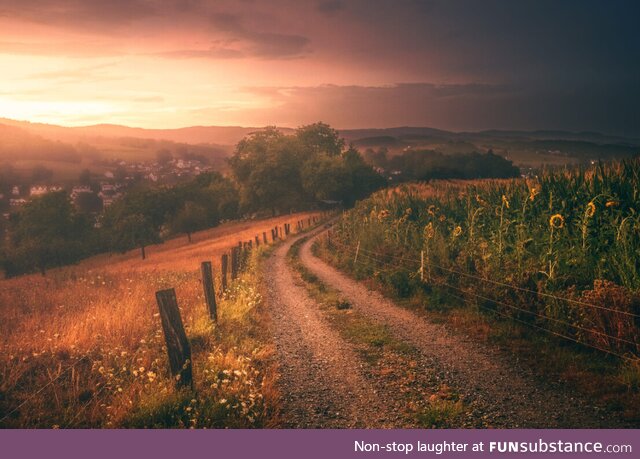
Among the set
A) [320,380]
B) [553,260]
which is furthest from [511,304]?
[320,380]

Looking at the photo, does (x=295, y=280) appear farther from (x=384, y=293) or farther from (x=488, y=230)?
(x=488, y=230)

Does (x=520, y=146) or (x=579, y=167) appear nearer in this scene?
(x=579, y=167)

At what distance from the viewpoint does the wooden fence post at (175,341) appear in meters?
5.77

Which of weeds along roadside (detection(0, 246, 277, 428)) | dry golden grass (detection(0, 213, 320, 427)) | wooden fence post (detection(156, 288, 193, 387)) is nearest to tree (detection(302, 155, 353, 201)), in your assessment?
dry golden grass (detection(0, 213, 320, 427))

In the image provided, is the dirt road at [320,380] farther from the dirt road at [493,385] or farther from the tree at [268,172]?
the tree at [268,172]

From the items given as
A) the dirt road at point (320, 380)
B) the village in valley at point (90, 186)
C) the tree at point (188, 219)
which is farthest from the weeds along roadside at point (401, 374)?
the village in valley at point (90, 186)

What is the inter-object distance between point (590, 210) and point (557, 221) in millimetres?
678

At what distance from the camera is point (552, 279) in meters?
8.40

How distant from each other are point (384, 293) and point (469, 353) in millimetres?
5711

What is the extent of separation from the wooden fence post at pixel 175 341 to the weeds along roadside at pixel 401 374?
123 inches

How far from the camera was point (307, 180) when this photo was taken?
6569 centimetres

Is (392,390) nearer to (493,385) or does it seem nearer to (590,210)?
(493,385)

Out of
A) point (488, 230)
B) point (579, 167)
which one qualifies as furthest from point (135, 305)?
point (579, 167)
